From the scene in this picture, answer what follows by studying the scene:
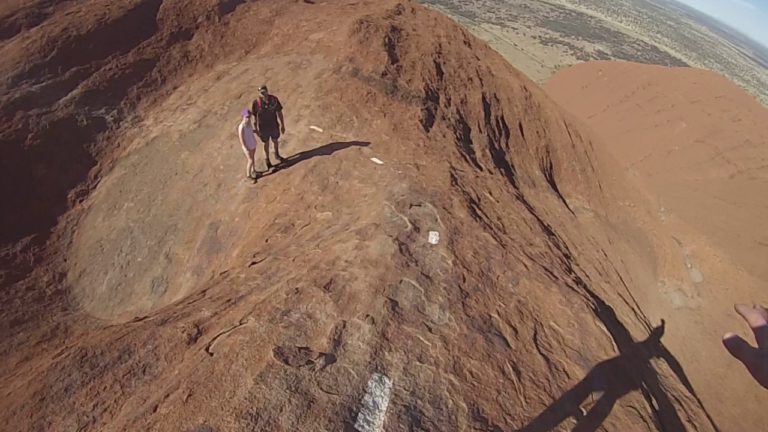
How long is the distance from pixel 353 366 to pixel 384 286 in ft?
3.71

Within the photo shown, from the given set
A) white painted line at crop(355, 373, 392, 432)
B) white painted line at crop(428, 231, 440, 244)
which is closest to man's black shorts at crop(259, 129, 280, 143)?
white painted line at crop(428, 231, 440, 244)

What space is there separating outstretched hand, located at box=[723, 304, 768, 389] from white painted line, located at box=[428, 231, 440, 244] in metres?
3.47

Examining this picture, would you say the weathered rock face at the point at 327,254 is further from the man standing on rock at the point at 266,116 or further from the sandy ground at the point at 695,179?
the sandy ground at the point at 695,179

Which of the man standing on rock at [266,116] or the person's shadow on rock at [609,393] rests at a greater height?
the man standing on rock at [266,116]

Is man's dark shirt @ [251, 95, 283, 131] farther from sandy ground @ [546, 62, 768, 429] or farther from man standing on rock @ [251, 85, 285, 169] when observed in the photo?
sandy ground @ [546, 62, 768, 429]

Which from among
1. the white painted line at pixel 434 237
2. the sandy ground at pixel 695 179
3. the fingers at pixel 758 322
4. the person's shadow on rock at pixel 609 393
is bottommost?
the sandy ground at pixel 695 179

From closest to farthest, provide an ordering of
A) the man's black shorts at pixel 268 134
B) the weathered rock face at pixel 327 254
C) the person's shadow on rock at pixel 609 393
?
the weathered rock face at pixel 327 254
the person's shadow on rock at pixel 609 393
the man's black shorts at pixel 268 134

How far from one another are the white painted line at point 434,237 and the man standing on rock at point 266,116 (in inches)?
140

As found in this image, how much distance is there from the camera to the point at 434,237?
6219 millimetres

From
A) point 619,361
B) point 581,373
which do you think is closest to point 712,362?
point 619,361

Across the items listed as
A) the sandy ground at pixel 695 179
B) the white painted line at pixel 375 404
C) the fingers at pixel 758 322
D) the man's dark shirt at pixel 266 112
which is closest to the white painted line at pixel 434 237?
the white painted line at pixel 375 404

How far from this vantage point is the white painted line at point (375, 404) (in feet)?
12.9

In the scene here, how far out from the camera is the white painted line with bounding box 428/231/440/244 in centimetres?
614

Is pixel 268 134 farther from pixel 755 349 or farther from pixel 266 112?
pixel 755 349
